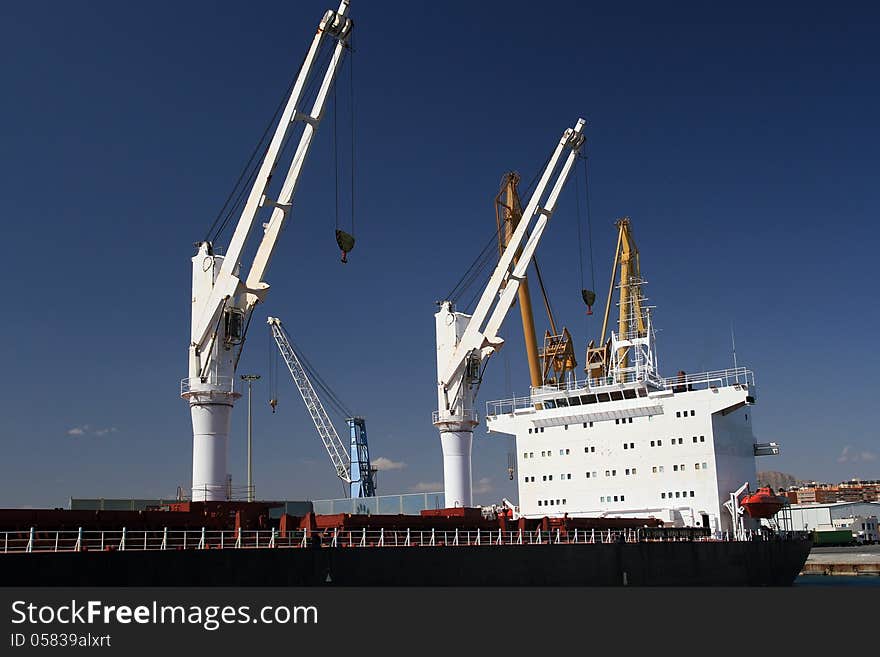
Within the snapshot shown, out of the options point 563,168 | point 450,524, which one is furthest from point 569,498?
point 563,168

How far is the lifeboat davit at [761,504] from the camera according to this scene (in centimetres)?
3691

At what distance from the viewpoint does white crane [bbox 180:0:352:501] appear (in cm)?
2817

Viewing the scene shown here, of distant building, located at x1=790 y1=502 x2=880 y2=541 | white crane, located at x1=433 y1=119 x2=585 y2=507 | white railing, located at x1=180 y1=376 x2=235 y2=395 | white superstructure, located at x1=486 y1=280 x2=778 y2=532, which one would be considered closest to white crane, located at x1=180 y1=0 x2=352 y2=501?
white railing, located at x1=180 y1=376 x2=235 y2=395

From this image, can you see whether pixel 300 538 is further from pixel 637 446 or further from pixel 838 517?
pixel 838 517

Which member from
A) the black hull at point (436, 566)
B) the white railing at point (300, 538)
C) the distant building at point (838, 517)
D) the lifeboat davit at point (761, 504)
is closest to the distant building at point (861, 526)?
the distant building at point (838, 517)

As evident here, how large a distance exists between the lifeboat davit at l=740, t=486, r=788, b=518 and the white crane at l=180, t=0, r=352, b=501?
22.7 m

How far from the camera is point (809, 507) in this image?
94438mm

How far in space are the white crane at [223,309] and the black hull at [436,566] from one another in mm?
6248

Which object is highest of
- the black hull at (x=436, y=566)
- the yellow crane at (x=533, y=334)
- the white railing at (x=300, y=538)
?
the yellow crane at (x=533, y=334)

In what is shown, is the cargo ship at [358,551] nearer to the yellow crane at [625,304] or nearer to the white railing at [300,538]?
the white railing at [300,538]

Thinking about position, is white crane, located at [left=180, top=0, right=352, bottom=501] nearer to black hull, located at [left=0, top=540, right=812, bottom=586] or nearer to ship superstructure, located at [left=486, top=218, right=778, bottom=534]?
black hull, located at [left=0, top=540, right=812, bottom=586]
